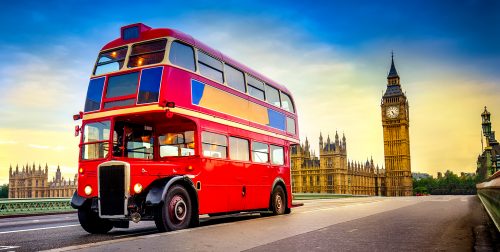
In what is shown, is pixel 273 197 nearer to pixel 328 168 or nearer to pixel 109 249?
pixel 109 249

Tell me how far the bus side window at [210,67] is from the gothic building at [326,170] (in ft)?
291

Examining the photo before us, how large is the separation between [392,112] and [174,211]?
112 m

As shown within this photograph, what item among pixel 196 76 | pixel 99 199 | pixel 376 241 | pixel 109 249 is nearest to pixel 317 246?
pixel 376 241

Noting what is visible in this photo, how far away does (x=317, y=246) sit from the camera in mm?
6422

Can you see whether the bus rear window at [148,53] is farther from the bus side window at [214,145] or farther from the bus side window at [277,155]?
the bus side window at [277,155]

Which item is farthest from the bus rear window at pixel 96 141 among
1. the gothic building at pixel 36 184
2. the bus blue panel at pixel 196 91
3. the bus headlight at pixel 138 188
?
the gothic building at pixel 36 184

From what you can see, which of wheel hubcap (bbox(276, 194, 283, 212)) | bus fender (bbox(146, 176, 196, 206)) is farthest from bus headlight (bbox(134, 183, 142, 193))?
wheel hubcap (bbox(276, 194, 283, 212))

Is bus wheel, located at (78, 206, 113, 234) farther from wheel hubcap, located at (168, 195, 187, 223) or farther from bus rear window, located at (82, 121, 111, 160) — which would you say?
wheel hubcap, located at (168, 195, 187, 223)

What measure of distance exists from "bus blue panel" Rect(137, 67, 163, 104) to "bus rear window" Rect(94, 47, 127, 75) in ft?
2.71

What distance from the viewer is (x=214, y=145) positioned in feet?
35.7

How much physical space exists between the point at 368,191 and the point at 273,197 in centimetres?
10341

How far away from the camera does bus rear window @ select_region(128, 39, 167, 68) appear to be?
952cm

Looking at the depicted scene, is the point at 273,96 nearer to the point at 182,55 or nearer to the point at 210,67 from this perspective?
the point at 210,67

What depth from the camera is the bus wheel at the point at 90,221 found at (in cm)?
919
